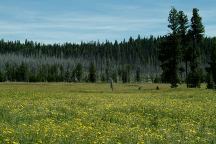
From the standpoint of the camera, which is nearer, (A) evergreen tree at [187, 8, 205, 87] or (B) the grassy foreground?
(B) the grassy foreground

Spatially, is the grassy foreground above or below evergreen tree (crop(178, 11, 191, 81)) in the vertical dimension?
below

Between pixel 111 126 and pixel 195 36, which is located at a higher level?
pixel 195 36

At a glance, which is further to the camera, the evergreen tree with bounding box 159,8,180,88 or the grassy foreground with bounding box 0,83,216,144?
the evergreen tree with bounding box 159,8,180,88

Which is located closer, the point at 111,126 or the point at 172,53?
the point at 111,126

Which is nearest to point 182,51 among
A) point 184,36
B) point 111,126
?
point 184,36

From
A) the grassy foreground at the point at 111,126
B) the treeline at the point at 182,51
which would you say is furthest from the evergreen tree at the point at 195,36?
the grassy foreground at the point at 111,126

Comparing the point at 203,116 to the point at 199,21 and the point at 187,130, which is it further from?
the point at 199,21

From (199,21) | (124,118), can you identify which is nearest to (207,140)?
(124,118)

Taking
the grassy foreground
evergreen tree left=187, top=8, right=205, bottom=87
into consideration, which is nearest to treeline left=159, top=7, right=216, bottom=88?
evergreen tree left=187, top=8, right=205, bottom=87

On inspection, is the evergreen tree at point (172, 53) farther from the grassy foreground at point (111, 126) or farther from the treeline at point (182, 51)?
the grassy foreground at point (111, 126)

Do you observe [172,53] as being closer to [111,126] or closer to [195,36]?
[195,36]

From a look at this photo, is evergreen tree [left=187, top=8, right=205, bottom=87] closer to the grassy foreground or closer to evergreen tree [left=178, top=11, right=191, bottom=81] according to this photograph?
evergreen tree [left=178, top=11, right=191, bottom=81]

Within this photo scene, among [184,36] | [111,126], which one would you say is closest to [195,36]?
[184,36]

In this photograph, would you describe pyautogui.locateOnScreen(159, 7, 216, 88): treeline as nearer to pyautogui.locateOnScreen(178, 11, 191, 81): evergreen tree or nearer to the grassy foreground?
pyautogui.locateOnScreen(178, 11, 191, 81): evergreen tree
